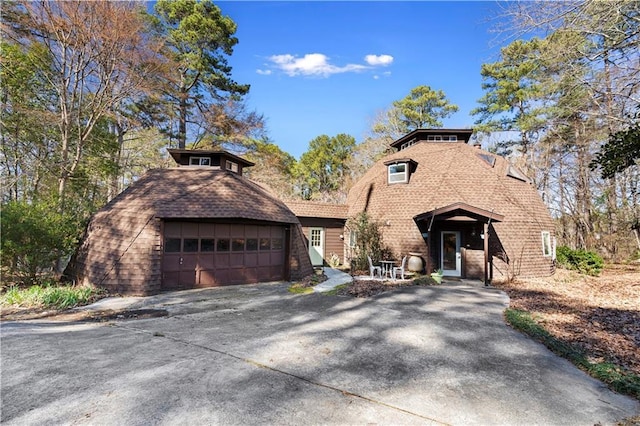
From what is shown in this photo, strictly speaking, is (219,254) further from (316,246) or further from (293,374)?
(293,374)

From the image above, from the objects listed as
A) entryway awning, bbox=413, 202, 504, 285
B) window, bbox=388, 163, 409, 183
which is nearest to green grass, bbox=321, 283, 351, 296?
entryway awning, bbox=413, 202, 504, 285

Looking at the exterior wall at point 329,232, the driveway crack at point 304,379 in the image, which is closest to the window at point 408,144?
the exterior wall at point 329,232

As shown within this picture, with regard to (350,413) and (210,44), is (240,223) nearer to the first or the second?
(350,413)

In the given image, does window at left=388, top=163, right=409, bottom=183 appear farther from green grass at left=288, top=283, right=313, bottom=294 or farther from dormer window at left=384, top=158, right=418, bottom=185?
green grass at left=288, top=283, right=313, bottom=294

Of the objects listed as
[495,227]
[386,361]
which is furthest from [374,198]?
[386,361]

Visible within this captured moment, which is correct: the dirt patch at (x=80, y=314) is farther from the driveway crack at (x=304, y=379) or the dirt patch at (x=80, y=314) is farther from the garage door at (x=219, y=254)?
the garage door at (x=219, y=254)

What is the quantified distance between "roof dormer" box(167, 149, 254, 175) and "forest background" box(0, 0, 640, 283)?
3.26m

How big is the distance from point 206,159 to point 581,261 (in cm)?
1954

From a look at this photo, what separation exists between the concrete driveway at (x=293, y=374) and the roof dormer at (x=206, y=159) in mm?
8461

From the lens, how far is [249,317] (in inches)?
272

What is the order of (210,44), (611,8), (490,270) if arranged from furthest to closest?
(210,44)
(490,270)
(611,8)

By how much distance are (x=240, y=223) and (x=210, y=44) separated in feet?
Answer: 50.4

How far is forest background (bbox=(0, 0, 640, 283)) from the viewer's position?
261 inches

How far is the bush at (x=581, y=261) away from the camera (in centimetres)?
1454
